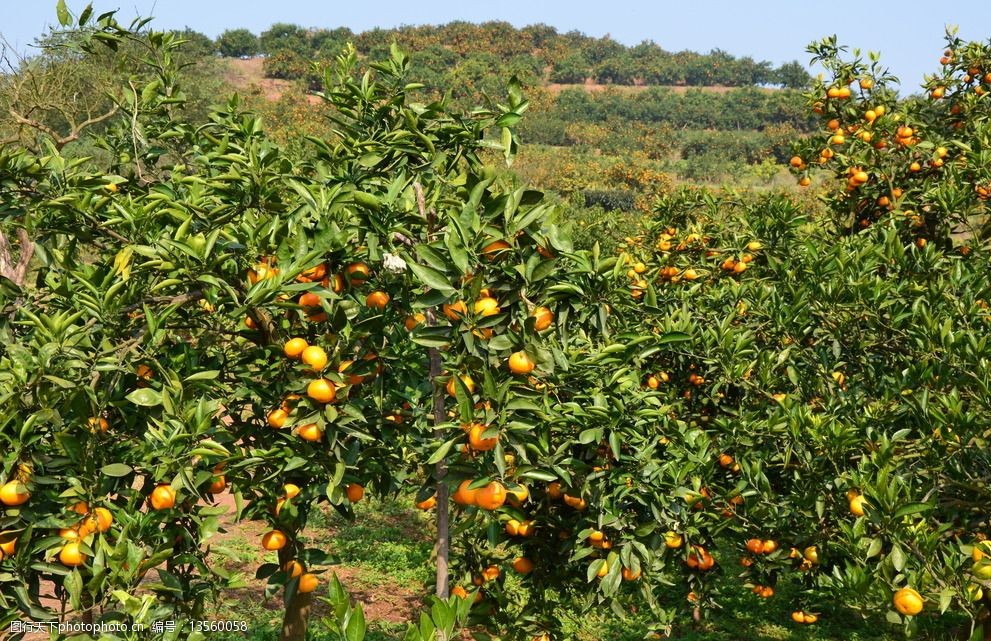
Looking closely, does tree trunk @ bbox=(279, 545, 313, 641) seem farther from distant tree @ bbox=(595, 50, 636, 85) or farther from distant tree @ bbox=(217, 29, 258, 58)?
distant tree @ bbox=(217, 29, 258, 58)

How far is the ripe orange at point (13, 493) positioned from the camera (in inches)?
69.9

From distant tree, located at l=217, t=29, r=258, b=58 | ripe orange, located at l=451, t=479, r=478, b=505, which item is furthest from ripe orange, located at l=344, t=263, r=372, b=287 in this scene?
distant tree, located at l=217, t=29, r=258, b=58

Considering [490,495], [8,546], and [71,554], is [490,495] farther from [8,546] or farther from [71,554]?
[8,546]

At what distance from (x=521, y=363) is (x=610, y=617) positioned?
3.61 m

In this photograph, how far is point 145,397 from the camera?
1.94m

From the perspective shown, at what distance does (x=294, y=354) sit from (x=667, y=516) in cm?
129

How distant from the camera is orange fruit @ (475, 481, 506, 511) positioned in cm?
196

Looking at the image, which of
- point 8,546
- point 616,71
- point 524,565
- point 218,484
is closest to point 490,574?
point 524,565

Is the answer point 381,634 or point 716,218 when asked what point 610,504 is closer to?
point 381,634

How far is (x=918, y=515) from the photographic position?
2.85 metres

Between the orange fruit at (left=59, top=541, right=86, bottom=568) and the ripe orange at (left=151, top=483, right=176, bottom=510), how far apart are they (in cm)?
20

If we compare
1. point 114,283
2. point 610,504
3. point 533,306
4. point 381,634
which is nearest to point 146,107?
point 114,283

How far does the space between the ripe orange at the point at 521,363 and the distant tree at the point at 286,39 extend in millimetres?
65805

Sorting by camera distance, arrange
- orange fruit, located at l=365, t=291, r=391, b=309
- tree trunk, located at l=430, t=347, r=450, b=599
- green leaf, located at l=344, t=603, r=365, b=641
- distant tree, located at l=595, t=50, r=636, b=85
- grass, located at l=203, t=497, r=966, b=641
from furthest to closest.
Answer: distant tree, located at l=595, t=50, r=636, b=85, grass, located at l=203, t=497, r=966, b=641, orange fruit, located at l=365, t=291, r=391, b=309, tree trunk, located at l=430, t=347, r=450, b=599, green leaf, located at l=344, t=603, r=365, b=641
